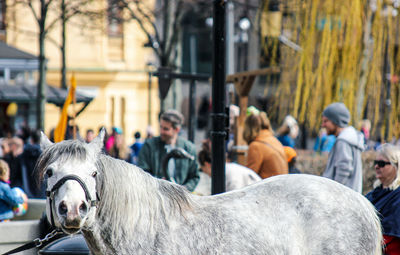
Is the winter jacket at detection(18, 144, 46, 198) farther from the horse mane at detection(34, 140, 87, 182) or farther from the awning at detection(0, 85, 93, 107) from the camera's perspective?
the horse mane at detection(34, 140, 87, 182)

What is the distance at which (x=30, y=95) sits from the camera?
17.8 meters

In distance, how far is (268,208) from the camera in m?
4.57

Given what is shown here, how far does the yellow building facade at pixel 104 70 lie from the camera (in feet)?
99.3

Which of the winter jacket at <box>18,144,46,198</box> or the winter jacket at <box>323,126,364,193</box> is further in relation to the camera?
the winter jacket at <box>18,144,46,198</box>

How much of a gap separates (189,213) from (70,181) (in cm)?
83

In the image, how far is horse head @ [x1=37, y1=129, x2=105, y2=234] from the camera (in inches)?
148

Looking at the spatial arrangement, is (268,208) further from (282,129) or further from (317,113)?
(317,113)

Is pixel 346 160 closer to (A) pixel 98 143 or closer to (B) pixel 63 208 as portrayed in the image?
(A) pixel 98 143

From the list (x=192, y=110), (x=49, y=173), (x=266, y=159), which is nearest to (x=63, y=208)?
(x=49, y=173)

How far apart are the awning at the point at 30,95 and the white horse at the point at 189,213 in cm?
1096

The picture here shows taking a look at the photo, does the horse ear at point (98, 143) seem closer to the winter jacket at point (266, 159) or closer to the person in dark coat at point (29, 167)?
the winter jacket at point (266, 159)

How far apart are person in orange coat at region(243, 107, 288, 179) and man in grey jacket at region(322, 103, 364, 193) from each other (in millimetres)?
635

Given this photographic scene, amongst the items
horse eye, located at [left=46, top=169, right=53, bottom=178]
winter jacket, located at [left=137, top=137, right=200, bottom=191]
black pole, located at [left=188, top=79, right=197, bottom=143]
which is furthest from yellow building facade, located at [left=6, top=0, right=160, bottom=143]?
horse eye, located at [left=46, top=169, right=53, bottom=178]

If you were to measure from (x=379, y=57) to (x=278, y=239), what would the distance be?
8.95m
